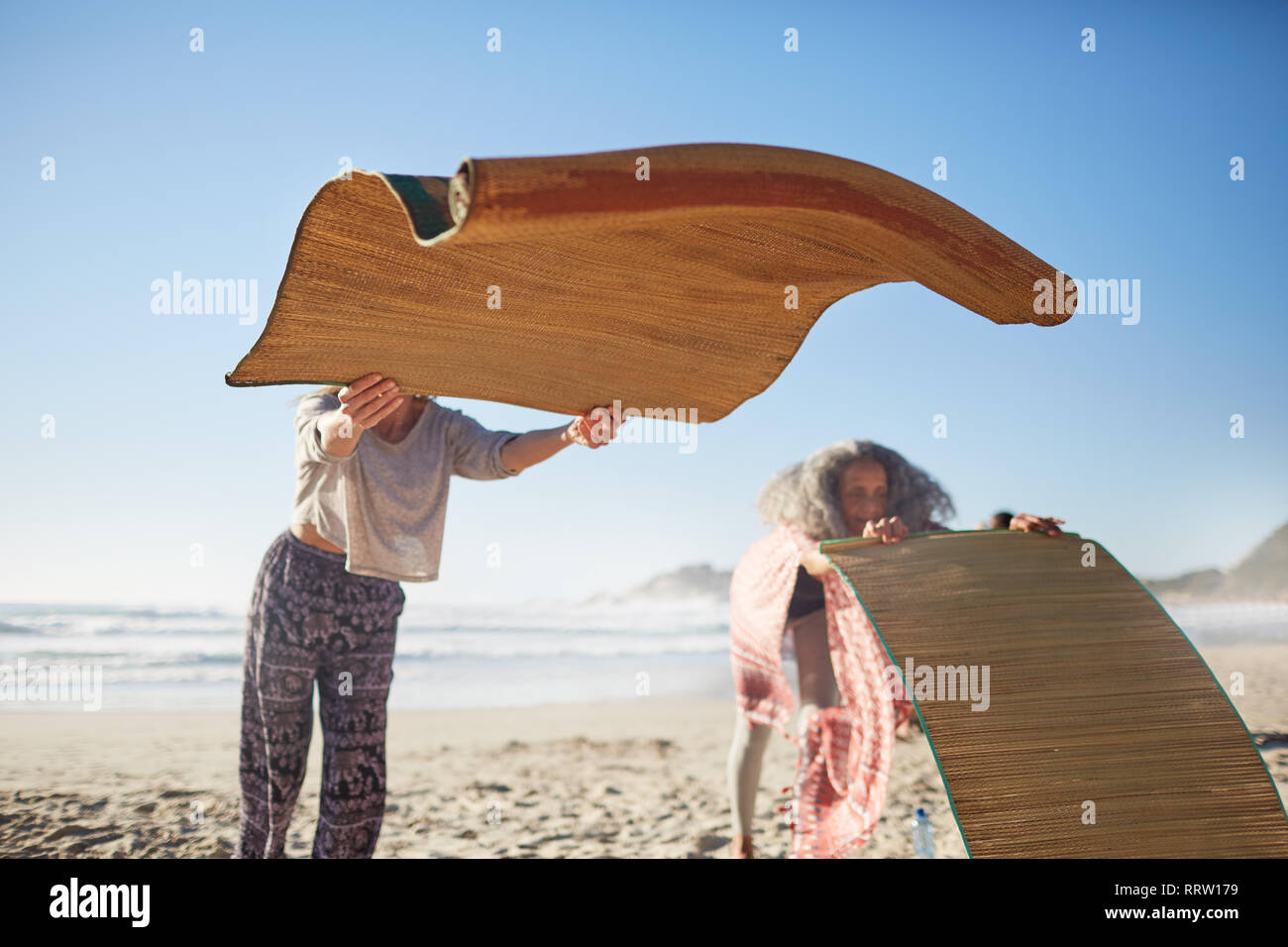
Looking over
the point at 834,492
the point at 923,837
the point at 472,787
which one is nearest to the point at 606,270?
the point at 834,492

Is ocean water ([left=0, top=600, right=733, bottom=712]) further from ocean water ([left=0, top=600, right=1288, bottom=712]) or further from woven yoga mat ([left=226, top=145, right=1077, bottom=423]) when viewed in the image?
woven yoga mat ([left=226, top=145, right=1077, bottom=423])

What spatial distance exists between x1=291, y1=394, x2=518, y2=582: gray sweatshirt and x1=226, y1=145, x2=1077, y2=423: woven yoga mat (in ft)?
1.26

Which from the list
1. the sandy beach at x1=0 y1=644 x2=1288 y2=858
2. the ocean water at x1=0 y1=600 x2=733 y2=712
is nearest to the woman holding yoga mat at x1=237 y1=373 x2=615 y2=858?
the sandy beach at x1=0 y1=644 x2=1288 y2=858

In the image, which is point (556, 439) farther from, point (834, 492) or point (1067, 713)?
point (834, 492)

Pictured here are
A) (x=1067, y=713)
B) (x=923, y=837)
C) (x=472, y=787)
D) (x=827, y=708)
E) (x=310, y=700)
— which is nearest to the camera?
(x=1067, y=713)

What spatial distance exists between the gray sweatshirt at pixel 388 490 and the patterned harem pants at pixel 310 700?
0.15 meters

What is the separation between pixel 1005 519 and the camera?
2.42m

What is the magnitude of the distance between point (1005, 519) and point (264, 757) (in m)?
2.22

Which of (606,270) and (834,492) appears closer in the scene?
(606,270)

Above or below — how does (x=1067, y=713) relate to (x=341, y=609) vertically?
below

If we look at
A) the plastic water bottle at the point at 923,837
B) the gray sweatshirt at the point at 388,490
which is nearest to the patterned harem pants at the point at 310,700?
the gray sweatshirt at the point at 388,490

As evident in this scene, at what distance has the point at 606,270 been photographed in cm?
165

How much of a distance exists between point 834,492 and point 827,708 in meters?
0.94
